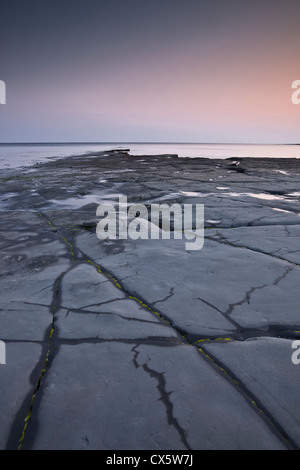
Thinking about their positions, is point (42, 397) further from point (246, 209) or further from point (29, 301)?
point (246, 209)

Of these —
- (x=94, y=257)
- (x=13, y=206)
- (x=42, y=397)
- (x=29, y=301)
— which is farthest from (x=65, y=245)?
(x=13, y=206)

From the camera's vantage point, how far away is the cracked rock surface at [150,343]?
979 millimetres

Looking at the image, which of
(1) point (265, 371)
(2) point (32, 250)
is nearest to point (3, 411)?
(1) point (265, 371)

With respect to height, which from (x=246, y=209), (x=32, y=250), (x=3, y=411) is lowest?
(x=3, y=411)

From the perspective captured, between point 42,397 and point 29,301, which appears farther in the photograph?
point 29,301

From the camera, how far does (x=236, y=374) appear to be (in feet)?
3.96

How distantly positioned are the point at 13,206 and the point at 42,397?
4.80 m

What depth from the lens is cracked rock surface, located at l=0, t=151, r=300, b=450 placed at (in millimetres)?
979

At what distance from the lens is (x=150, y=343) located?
55.1 inches

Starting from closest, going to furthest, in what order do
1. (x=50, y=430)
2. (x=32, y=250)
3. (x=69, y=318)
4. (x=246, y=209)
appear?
(x=50, y=430) → (x=69, y=318) → (x=32, y=250) → (x=246, y=209)

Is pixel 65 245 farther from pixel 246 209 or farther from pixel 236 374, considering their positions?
pixel 246 209

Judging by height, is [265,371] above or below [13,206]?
below

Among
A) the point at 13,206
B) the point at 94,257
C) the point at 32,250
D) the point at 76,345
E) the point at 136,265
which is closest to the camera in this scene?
the point at 76,345

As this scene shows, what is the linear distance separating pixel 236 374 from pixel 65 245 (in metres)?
2.28
